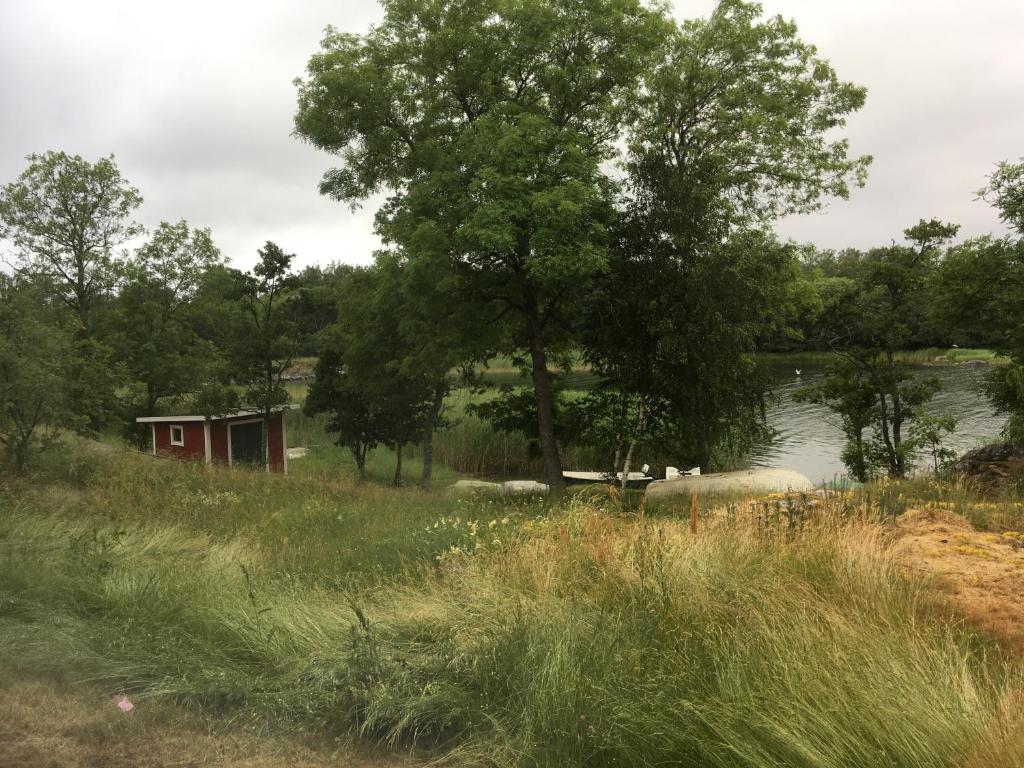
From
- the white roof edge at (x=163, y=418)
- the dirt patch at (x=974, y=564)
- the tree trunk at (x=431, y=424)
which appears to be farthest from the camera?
the white roof edge at (x=163, y=418)

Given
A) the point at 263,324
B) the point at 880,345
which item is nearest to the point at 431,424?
the point at 263,324

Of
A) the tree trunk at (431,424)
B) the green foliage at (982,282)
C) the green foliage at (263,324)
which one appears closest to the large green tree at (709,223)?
the green foliage at (982,282)

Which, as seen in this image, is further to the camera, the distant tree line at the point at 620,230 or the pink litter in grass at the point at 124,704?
the distant tree line at the point at 620,230

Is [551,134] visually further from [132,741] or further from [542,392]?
[132,741]

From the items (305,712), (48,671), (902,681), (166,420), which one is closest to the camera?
(902,681)

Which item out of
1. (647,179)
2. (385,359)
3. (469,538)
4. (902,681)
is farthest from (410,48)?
(902,681)

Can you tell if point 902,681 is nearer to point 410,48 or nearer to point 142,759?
point 142,759

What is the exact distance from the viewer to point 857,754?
292 cm

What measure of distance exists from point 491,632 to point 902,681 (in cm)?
207

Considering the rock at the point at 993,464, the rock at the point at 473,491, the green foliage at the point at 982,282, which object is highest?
the green foliage at the point at 982,282

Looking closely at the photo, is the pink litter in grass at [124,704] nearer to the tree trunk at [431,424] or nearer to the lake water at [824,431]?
the lake water at [824,431]

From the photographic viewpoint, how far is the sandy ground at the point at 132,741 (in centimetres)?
345

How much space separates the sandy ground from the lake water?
16663mm

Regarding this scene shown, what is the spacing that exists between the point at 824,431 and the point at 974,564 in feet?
88.1
